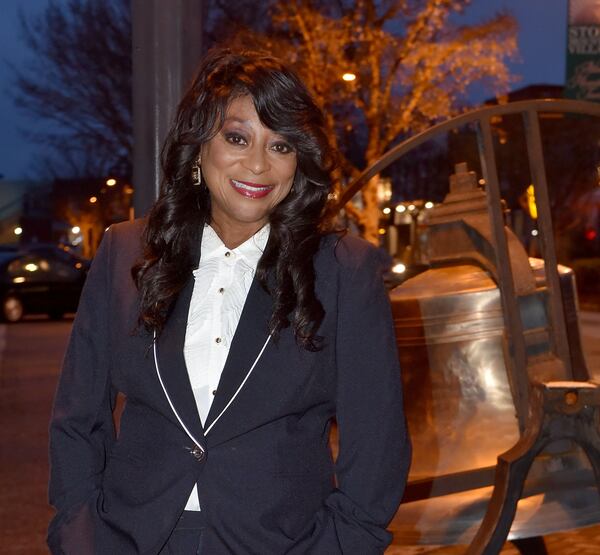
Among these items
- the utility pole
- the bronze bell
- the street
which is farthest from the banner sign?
the utility pole

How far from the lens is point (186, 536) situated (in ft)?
7.71

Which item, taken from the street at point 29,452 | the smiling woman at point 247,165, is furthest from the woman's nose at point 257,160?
the street at point 29,452

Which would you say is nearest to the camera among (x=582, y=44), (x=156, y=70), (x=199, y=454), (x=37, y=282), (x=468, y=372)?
(x=199, y=454)

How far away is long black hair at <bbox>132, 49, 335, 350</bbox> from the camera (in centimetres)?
246

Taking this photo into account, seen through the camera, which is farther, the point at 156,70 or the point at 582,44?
the point at 582,44

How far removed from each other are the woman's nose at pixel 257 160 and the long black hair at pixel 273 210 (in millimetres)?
62

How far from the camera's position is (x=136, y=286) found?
2539 mm

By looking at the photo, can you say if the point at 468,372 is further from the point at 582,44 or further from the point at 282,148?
the point at 582,44

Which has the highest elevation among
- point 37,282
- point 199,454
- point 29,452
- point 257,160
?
point 37,282

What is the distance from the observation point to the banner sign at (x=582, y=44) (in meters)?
10.3

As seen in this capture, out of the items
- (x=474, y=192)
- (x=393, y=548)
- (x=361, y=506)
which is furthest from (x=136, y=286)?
(x=393, y=548)

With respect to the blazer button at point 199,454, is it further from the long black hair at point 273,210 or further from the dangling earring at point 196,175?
the dangling earring at point 196,175

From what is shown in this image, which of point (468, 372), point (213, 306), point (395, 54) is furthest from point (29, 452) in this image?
point (395, 54)

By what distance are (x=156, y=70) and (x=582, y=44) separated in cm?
773
